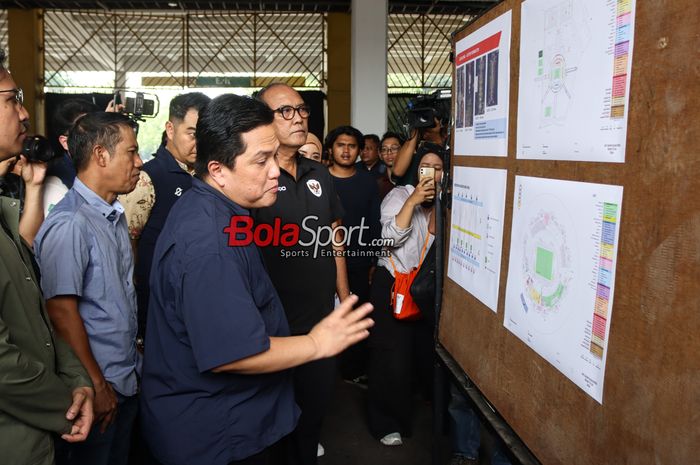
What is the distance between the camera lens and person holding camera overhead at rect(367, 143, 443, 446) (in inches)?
104

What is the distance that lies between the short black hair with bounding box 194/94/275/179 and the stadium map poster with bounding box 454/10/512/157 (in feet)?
1.81

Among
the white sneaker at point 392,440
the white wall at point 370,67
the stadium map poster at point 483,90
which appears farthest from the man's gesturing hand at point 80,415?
the white wall at point 370,67

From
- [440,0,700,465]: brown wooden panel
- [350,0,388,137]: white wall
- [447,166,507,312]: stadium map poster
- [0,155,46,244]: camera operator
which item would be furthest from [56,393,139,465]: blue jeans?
[350,0,388,137]: white wall

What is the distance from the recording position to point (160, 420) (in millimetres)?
1375

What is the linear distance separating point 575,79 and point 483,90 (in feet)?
1.58

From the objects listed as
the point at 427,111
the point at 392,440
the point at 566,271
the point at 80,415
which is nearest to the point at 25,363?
the point at 80,415

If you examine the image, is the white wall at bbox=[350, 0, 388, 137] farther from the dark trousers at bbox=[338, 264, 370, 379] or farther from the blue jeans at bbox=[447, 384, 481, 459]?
the blue jeans at bbox=[447, 384, 481, 459]

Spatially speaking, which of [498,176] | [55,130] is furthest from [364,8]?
[498,176]

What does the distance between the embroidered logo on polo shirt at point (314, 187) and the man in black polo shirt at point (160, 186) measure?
0.48m

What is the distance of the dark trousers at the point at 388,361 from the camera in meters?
2.84

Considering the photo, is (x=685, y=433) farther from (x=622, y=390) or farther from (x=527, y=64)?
(x=527, y=64)

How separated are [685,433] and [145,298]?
74.4 inches

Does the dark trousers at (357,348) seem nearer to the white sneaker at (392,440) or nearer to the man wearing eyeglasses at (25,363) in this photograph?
the white sneaker at (392,440)

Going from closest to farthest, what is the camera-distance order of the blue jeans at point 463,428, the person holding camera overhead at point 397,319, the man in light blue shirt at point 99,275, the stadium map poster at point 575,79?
the stadium map poster at point 575,79 < the man in light blue shirt at point 99,275 < the blue jeans at point 463,428 < the person holding camera overhead at point 397,319
